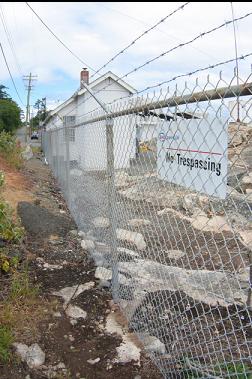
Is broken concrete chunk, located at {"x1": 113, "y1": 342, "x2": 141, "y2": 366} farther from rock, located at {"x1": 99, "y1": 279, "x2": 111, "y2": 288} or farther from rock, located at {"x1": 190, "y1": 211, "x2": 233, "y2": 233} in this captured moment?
rock, located at {"x1": 190, "y1": 211, "x2": 233, "y2": 233}

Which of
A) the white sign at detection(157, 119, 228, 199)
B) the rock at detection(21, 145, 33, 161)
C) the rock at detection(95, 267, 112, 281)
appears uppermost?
the white sign at detection(157, 119, 228, 199)

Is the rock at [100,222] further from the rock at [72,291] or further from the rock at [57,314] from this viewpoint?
the rock at [57,314]

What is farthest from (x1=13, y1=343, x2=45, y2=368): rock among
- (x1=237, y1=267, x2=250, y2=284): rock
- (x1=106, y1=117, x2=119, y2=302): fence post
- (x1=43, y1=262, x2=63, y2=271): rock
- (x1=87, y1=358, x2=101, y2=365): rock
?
(x1=237, y1=267, x2=250, y2=284): rock

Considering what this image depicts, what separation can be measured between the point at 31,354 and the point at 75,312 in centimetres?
80

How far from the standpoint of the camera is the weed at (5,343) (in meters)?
3.45

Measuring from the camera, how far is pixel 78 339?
3.84 metres

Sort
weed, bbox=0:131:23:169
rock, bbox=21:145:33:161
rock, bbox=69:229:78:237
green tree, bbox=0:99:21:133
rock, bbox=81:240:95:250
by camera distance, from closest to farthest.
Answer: rock, bbox=81:240:95:250
rock, bbox=69:229:78:237
weed, bbox=0:131:23:169
rock, bbox=21:145:33:161
green tree, bbox=0:99:21:133

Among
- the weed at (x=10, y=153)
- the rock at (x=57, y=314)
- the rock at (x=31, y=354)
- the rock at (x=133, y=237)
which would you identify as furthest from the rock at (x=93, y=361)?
the weed at (x=10, y=153)

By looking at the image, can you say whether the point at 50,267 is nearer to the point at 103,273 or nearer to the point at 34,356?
the point at 103,273

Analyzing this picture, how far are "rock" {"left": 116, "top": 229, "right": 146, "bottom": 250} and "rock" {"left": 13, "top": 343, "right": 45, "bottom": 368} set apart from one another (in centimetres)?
162

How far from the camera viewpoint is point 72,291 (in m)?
4.81

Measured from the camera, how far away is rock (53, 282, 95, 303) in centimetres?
466

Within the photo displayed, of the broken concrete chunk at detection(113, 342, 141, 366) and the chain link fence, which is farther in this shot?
the broken concrete chunk at detection(113, 342, 141, 366)

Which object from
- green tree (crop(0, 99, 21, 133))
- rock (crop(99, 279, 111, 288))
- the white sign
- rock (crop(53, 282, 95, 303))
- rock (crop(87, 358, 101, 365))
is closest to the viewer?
the white sign
